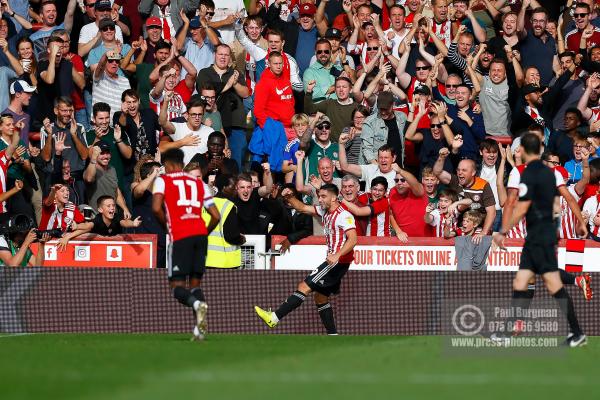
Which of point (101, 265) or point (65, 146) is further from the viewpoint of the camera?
point (65, 146)

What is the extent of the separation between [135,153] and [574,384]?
11.3 meters

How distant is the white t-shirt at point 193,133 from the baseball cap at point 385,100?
9.07 feet

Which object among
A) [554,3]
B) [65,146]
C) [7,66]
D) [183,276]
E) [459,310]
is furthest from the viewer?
Result: [554,3]

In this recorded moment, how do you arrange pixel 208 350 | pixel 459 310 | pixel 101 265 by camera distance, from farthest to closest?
pixel 101 265 → pixel 459 310 → pixel 208 350

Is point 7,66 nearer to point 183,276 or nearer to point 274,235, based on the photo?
point 274,235

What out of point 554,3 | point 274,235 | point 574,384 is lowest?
point 574,384

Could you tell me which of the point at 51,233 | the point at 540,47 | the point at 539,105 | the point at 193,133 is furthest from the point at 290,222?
the point at 540,47

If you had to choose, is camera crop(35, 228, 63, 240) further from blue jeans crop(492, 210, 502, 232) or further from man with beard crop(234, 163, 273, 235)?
blue jeans crop(492, 210, 502, 232)

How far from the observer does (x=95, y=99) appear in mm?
21703

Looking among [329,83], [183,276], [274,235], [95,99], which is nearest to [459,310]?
[274,235]

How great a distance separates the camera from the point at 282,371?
11.5 meters

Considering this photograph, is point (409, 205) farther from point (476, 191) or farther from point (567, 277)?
point (567, 277)

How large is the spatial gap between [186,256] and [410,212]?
18.0 feet

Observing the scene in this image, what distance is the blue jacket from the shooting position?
68.6 feet
